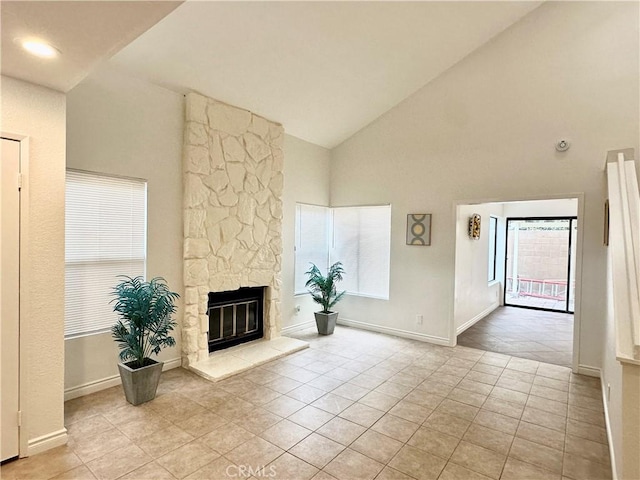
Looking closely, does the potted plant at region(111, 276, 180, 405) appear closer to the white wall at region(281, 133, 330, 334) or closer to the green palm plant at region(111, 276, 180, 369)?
the green palm plant at region(111, 276, 180, 369)

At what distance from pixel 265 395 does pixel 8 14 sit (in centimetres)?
314

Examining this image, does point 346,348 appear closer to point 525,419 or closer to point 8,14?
point 525,419

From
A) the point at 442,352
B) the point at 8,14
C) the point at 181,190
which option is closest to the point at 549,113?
the point at 442,352

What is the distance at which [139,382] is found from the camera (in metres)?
2.94

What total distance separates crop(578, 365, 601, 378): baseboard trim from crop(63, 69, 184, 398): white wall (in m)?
4.65

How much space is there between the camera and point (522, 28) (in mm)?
4105

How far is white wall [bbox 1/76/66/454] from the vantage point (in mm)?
2230

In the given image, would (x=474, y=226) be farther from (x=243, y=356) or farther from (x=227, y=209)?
(x=243, y=356)

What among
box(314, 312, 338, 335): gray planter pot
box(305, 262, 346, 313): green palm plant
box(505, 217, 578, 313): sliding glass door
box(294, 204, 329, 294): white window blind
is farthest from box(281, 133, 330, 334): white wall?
box(505, 217, 578, 313): sliding glass door

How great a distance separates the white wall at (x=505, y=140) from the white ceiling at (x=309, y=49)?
0.39 m

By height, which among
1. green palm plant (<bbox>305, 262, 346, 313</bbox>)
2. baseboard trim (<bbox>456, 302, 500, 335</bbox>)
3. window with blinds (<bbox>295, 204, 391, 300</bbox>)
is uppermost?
window with blinds (<bbox>295, 204, 391, 300</bbox>)

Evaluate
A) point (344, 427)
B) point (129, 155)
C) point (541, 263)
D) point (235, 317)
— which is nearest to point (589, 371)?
point (344, 427)

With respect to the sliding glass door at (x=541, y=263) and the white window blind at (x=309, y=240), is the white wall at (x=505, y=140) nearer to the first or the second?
the white window blind at (x=309, y=240)

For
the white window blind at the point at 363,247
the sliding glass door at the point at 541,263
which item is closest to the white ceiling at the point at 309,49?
the white window blind at the point at 363,247
